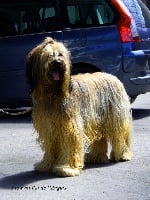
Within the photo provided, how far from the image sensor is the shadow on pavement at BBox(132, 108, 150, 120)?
11.8 m

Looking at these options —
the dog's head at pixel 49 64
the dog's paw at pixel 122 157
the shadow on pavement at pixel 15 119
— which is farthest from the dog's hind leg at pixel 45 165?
the shadow on pavement at pixel 15 119

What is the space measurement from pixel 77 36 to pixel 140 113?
6.56 feet

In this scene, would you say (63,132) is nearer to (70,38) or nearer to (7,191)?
(7,191)

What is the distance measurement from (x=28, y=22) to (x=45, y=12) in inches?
12.6

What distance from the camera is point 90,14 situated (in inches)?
441

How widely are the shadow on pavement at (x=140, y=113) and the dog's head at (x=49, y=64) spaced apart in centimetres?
463

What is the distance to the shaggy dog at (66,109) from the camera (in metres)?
7.21

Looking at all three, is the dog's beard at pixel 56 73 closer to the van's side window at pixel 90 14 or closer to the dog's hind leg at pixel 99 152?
the dog's hind leg at pixel 99 152

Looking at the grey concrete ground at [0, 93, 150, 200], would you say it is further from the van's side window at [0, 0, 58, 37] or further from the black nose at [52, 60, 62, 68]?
the van's side window at [0, 0, 58, 37]

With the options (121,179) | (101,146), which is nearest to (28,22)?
(101,146)

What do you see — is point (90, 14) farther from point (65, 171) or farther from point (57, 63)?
point (65, 171)

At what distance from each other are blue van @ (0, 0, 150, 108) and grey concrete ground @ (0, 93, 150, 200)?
184 centimetres

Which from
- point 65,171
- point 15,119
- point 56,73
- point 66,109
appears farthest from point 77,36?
point 65,171

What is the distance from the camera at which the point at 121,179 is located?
732 cm
